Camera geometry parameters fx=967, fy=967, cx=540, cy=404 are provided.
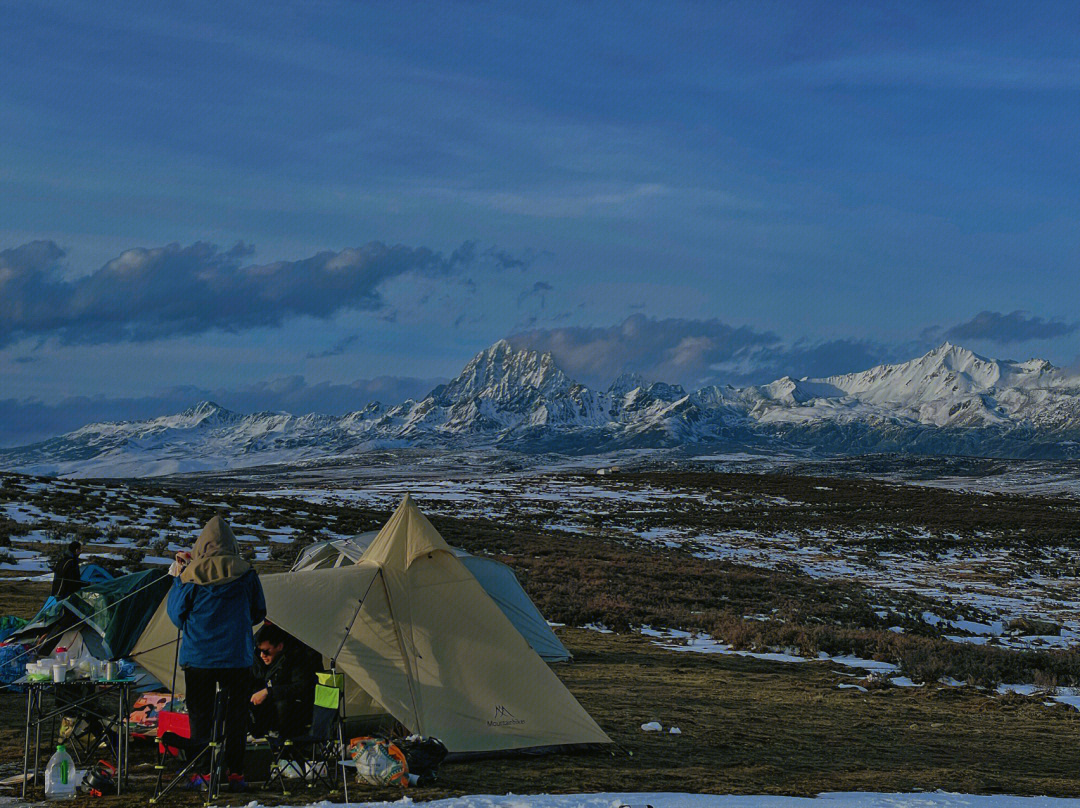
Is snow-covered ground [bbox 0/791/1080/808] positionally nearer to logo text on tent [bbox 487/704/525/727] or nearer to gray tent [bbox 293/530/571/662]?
logo text on tent [bbox 487/704/525/727]

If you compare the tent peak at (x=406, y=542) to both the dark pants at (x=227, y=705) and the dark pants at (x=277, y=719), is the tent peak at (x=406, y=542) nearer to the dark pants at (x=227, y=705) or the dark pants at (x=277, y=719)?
the dark pants at (x=277, y=719)

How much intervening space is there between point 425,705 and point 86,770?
341 cm

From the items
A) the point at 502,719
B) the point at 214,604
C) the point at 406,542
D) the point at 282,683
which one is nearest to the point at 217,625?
the point at 214,604

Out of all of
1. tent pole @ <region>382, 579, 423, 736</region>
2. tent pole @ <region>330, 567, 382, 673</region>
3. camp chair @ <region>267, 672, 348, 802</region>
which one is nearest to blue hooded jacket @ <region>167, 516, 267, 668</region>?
camp chair @ <region>267, 672, 348, 802</region>

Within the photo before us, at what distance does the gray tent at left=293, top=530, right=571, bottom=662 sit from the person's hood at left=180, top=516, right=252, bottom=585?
28.6ft

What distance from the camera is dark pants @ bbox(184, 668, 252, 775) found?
829 cm

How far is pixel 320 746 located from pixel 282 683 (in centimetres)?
118

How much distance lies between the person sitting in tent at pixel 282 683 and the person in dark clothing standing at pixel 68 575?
4.74 m

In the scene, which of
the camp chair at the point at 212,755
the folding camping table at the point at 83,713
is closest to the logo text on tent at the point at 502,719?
the camp chair at the point at 212,755

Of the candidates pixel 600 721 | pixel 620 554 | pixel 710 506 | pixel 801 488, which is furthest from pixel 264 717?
pixel 801 488

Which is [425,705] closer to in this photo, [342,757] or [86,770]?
[342,757]

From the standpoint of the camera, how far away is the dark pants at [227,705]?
8.29m

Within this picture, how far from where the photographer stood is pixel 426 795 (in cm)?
856

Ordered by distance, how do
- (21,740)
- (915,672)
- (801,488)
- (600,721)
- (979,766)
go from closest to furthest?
(21,740), (979,766), (600,721), (915,672), (801,488)
